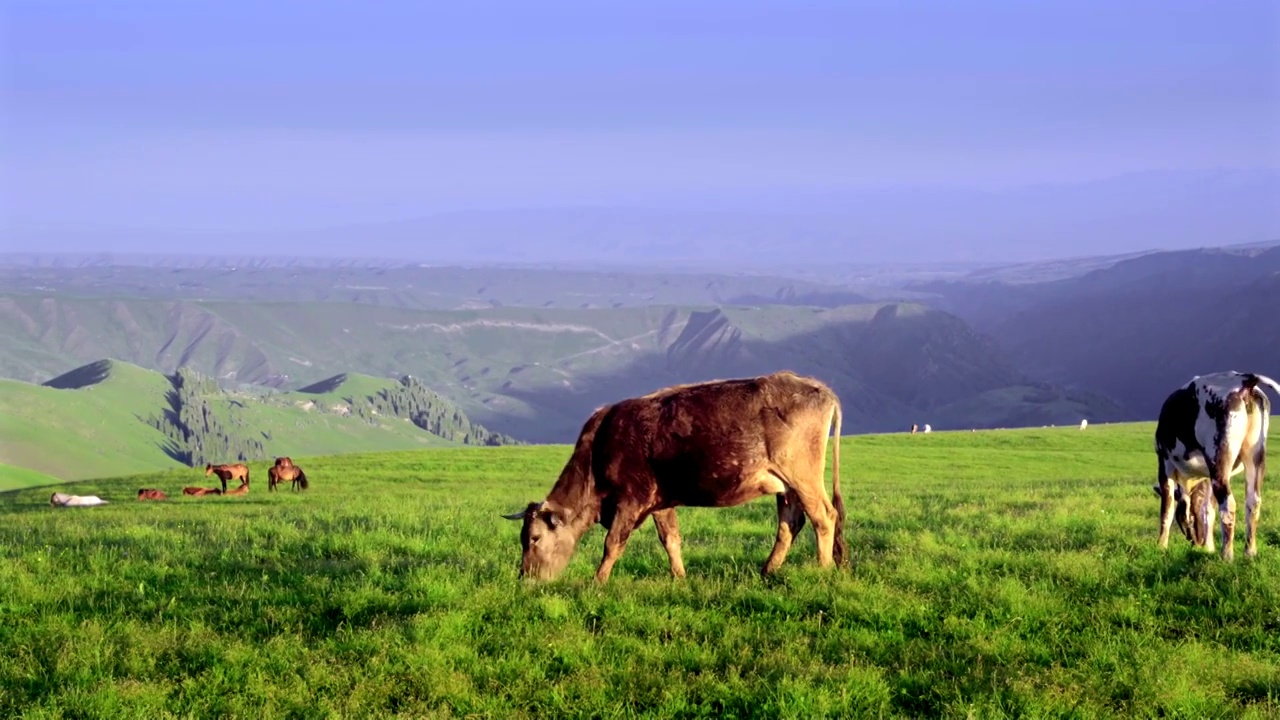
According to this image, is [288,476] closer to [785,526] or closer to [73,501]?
[73,501]

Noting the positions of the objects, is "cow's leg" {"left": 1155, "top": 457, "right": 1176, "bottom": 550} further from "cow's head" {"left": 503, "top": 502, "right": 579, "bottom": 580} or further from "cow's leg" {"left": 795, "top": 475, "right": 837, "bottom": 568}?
"cow's head" {"left": 503, "top": 502, "right": 579, "bottom": 580}

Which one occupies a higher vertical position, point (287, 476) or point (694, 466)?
point (694, 466)

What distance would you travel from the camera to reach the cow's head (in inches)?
555

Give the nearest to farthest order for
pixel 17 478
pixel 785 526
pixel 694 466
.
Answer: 1. pixel 694 466
2. pixel 785 526
3. pixel 17 478

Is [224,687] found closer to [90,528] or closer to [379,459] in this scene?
[90,528]

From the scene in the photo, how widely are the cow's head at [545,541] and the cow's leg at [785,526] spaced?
2353mm

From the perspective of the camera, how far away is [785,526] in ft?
46.4

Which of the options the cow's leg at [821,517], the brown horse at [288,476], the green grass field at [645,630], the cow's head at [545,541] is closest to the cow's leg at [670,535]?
the green grass field at [645,630]

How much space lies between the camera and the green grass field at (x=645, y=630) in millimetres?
9859

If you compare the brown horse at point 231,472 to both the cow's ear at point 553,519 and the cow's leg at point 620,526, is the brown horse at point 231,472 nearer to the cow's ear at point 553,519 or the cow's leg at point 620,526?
the cow's ear at point 553,519

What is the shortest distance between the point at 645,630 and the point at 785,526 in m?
3.24

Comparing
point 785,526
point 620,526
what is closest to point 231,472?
point 620,526

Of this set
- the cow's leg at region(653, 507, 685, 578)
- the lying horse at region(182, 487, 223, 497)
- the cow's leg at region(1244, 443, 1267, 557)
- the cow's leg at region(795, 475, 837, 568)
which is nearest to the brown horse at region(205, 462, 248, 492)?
the lying horse at region(182, 487, 223, 497)

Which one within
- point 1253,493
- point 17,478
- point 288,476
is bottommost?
point 17,478
